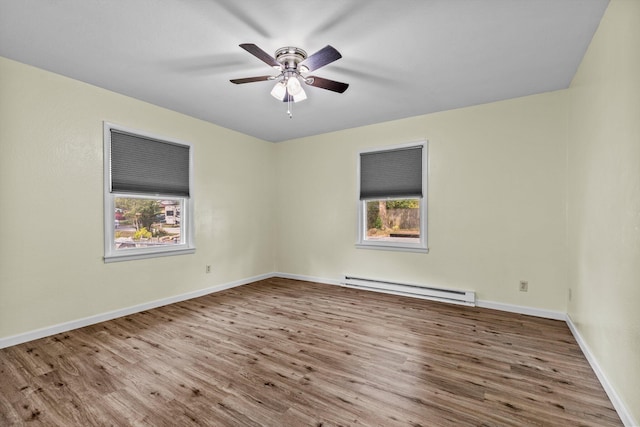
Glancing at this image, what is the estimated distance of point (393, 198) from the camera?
4.45 meters

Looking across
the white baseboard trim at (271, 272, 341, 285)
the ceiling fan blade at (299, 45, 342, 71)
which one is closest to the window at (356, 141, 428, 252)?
the white baseboard trim at (271, 272, 341, 285)

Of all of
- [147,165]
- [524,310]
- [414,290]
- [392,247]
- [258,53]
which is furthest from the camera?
[392,247]

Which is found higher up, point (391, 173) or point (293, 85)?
point (293, 85)

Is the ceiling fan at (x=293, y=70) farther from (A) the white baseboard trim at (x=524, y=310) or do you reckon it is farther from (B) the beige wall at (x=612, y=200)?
(A) the white baseboard trim at (x=524, y=310)

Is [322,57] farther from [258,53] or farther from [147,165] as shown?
[147,165]

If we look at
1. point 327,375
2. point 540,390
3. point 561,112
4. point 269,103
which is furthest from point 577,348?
point 269,103

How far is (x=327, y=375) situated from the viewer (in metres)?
2.20

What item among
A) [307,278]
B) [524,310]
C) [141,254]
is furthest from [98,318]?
[524,310]

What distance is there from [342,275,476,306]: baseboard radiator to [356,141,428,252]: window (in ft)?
1.76

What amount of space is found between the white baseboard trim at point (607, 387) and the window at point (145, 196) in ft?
14.5

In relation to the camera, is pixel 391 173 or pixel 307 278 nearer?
pixel 391 173

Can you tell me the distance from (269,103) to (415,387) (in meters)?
3.34

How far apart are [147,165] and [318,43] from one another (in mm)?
2696

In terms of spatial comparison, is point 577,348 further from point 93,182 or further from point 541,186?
point 93,182
